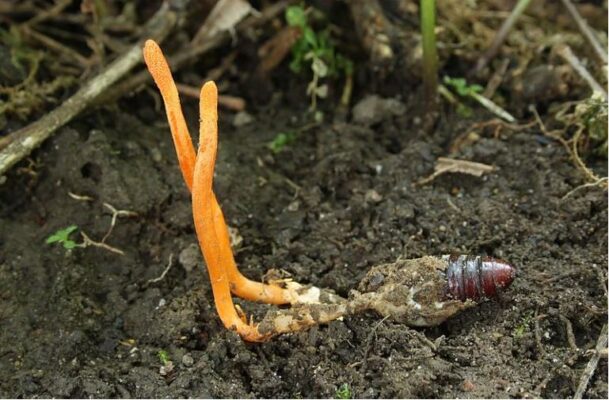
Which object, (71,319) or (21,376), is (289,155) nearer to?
(71,319)

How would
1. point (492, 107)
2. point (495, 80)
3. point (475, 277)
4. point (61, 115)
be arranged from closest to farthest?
point (475, 277) < point (61, 115) < point (492, 107) < point (495, 80)

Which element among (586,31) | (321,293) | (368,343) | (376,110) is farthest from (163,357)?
(586,31)

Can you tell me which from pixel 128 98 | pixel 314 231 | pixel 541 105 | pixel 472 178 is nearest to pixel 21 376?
pixel 314 231

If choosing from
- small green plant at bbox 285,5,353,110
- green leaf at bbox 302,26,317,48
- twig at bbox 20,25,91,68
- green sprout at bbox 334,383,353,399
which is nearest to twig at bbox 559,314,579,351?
green sprout at bbox 334,383,353,399

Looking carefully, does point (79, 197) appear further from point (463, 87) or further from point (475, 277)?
point (463, 87)

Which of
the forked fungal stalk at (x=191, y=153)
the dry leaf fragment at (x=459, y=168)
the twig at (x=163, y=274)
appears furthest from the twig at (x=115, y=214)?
the dry leaf fragment at (x=459, y=168)

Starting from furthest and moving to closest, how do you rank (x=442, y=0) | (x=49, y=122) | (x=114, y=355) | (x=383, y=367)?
(x=442, y=0) → (x=49, y=122) → (x=114, y=355) → (x=383, y=367)

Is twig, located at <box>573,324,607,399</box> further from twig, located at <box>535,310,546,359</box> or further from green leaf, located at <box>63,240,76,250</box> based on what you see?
green leaf, located at <box>63,240,76,250</box>

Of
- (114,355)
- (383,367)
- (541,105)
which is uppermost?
(541,105)
